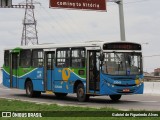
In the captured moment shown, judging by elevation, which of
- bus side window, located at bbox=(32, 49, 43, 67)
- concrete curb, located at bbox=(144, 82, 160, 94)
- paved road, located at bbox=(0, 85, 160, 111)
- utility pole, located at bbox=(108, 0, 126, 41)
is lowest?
paved road, located at bbox=(0, 85, 160, 111)

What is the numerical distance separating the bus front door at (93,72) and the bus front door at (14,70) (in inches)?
296

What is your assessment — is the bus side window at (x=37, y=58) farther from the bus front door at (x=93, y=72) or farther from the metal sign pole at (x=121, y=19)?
the metal sign pole at (x=121, y=19)

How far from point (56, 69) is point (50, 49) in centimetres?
118

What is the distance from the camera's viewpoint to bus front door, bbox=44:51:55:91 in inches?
1099

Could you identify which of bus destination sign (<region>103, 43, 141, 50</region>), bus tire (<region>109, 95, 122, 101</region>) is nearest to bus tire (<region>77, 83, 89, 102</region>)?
bus tire (<region>109, 95, 122, 101</region>)

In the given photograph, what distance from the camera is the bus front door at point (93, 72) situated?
2458 centimetres

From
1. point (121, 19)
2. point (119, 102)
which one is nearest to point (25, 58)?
point (119, 102)

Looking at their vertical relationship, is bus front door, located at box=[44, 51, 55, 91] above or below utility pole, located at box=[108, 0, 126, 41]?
below

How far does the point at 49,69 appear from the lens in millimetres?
28141

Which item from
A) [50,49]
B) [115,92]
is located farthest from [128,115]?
[50,49]

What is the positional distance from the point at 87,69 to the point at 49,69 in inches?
148

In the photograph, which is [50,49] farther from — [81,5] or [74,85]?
[81,5]

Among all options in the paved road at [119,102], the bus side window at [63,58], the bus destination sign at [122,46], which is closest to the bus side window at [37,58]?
the bus side window at [63,58]

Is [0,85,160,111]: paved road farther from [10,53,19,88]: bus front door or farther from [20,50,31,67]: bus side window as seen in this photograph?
[10,53,19,88]: bus front door
